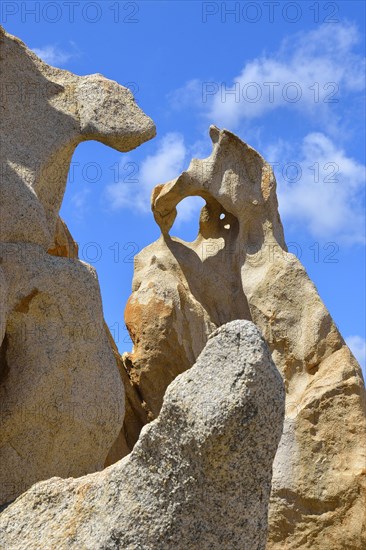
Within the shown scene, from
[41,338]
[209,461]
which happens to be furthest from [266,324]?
[209,461]

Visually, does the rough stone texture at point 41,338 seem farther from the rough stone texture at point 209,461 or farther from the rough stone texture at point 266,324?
the rough stone texture at point 266,324

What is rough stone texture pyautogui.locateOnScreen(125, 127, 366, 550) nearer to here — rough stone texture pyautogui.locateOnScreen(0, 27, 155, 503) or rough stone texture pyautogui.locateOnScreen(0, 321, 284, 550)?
rough stone texture pyautogui.locateOnScreen(0, 27, 155, 503)

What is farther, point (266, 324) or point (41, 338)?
point (266, 324)

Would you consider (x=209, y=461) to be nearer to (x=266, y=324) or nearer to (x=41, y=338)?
(x=41, y=338)

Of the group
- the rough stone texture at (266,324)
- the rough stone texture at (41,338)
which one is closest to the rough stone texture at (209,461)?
the rough stone texture at (41,338)

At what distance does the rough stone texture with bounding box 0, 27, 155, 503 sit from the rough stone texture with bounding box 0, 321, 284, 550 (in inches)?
47.2

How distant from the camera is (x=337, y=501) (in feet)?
24.9

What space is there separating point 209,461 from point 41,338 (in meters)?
1.61

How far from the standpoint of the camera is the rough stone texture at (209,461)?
3572 mm

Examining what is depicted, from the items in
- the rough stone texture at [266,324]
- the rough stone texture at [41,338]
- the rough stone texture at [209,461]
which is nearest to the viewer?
the rough stone texture at [209,461]

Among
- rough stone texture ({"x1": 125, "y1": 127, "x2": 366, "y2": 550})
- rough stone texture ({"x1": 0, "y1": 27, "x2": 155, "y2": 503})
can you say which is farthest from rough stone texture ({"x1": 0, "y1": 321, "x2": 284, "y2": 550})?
rough stone texture ({"x1": 125, "y1": 127, "x2": 366, "y2": 550})

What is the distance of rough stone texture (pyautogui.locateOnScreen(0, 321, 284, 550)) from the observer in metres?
3.57

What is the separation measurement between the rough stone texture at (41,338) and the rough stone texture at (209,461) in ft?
3.93

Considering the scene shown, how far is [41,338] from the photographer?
4.99 metres
